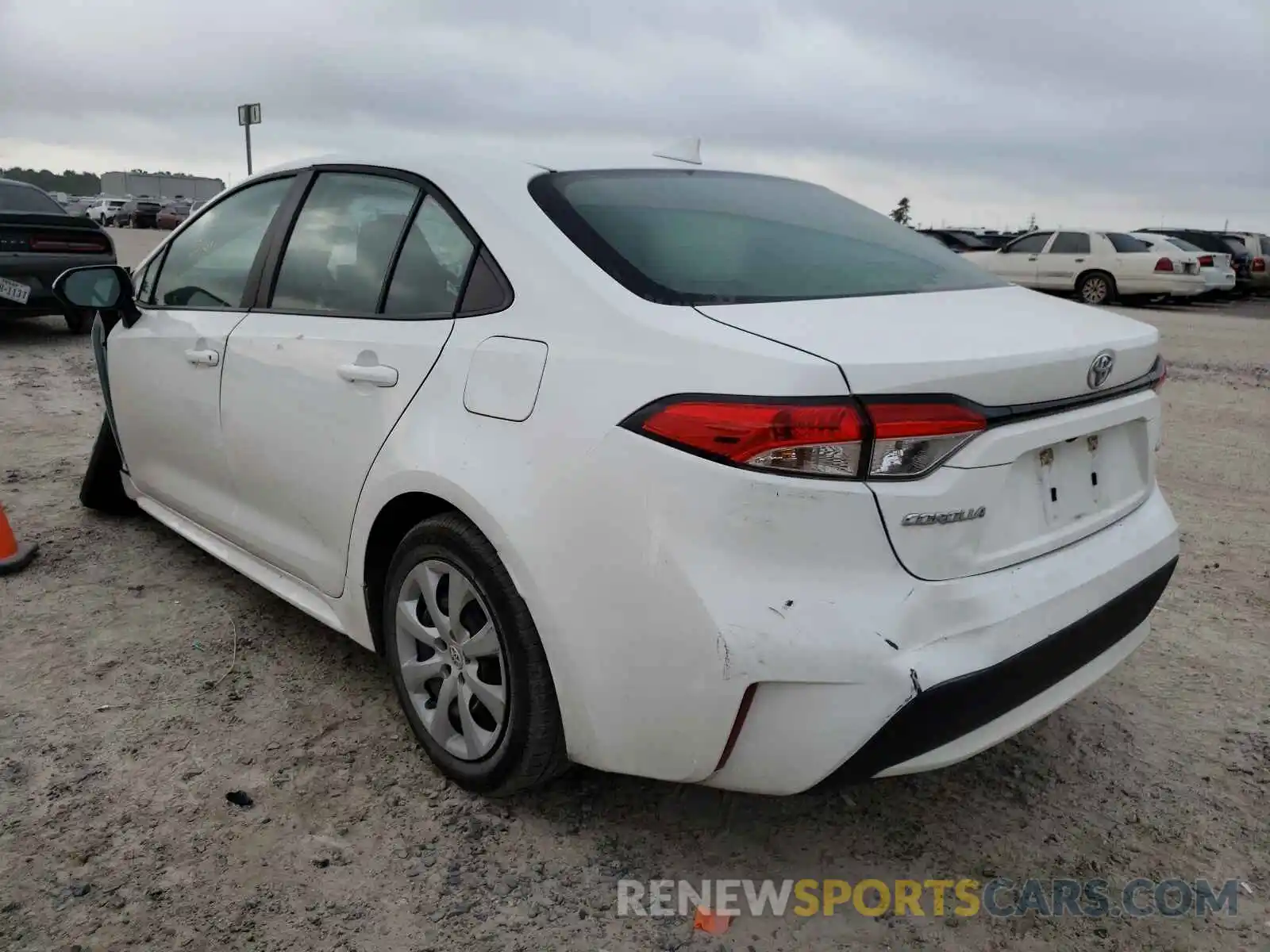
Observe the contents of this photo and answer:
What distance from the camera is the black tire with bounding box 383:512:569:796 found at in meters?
2.12

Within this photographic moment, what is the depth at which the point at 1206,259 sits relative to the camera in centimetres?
1798

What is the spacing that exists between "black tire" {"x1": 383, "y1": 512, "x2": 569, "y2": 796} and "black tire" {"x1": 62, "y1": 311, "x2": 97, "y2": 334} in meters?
9.29

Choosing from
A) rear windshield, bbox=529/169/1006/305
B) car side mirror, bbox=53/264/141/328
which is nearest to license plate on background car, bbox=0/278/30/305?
car side mirror, bbox=53/264/141/328

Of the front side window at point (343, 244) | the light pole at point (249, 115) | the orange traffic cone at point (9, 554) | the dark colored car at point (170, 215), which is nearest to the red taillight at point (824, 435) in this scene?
the front side window at point (343, 244)

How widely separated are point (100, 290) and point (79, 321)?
24.9 feet

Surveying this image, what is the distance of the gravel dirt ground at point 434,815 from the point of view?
2033 millimetres

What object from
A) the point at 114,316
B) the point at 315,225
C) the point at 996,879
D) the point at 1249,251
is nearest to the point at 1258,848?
the point at 996,879

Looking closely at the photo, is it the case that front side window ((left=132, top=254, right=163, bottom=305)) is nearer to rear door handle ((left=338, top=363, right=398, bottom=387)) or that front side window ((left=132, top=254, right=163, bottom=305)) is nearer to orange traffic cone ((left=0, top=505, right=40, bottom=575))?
orange traffic cone ((left=0, top=505, right=40, bottom=575))

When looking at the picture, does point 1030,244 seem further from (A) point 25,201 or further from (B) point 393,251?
(B) point 393,251

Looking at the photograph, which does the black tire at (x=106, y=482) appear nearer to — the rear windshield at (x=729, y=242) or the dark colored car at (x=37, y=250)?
the rear windshield at (x=729, y=242)

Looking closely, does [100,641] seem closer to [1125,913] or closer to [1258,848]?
[1125,913]

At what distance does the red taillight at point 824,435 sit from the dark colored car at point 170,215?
4535 centimetres

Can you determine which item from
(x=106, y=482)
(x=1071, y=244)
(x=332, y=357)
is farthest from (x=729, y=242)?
(x=1071, y=244)

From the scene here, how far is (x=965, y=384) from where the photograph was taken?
183 centimetres
